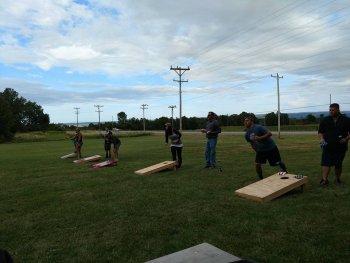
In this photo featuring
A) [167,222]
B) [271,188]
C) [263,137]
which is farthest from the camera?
[263,137]

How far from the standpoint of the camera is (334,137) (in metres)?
8.29

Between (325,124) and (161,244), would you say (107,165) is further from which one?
(161,244)

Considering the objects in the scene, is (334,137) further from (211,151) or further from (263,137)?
(211,151)

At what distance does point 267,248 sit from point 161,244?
1407 mm

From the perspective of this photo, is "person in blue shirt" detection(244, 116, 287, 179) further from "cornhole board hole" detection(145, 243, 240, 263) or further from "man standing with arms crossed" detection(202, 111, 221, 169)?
"cornhole board hole" detection(145, 243, 240, 263)

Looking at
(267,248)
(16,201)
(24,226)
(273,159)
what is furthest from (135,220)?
(273,159)

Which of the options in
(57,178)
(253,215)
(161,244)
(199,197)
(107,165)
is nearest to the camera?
(161,244)

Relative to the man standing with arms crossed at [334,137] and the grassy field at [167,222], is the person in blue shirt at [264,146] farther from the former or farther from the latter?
the man standing with arms crossed at [334,137]

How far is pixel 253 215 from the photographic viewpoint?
6242mm

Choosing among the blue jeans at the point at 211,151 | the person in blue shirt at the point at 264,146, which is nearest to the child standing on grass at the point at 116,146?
the blue jeans at the point at 211,151

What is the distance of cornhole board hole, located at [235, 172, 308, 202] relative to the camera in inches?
282

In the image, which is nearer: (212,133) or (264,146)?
(264,146)

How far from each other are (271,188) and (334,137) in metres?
2.05

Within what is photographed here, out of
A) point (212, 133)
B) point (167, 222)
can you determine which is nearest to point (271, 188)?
point (167, 222)
